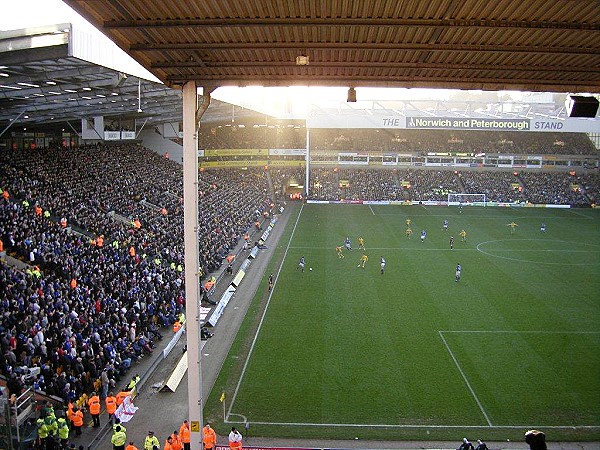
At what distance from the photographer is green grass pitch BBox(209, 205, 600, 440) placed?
591 inches

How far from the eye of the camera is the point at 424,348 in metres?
19.5

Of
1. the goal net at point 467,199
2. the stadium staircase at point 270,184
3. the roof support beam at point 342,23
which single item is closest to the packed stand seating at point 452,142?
the stadium staircase at point 270,184

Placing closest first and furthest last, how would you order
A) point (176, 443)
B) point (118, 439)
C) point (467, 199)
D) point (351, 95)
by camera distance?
point (351, 95) → point (176, 443) → point (118, 439) → point (467, 199)

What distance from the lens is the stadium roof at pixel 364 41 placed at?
7.33 metres

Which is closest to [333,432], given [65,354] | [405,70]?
[65,354]

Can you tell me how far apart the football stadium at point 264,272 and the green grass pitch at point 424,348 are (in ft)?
0.32

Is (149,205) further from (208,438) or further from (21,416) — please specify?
(208,438)

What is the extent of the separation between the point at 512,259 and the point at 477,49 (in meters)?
27.3

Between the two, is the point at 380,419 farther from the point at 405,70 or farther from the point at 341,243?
the point at 341,243

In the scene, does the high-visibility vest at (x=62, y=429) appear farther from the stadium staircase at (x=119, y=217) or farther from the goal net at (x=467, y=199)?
the goal net at (x=467, y=199)

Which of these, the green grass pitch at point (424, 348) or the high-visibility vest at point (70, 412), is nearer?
the high-visibility vest at point (70, 412)

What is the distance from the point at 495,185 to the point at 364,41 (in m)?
58.8

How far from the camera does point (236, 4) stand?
23.8ft

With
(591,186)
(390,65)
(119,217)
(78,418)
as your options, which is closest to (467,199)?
(591,186)
